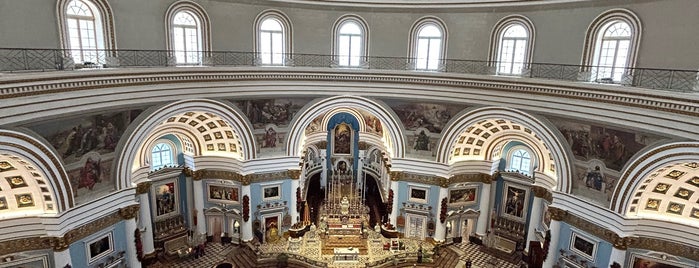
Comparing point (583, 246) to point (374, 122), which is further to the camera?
point (374, 122)

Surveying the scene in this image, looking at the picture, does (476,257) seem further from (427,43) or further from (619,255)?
(427,43)

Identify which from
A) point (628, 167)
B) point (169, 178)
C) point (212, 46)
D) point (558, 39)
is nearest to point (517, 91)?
point (558, 39)

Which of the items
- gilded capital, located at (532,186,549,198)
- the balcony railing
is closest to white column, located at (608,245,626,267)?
gilded capital, located at (532,186,549,198)

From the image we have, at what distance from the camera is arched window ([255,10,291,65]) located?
18953 mm

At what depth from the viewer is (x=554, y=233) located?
17516mm

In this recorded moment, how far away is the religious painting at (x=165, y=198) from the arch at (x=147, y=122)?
2598mm

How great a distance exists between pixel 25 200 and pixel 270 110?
996 cm

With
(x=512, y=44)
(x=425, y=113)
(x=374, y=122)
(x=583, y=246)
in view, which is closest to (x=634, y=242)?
(x=583, y=246)

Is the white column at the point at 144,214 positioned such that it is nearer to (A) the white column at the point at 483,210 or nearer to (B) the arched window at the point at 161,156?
(B) the arched window at the point at 161,156

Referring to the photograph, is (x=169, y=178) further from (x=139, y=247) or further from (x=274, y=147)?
(x=274, y=147)

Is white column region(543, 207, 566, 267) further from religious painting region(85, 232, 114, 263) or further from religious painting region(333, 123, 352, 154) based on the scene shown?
religious painting region(85, 232, 114, 263)

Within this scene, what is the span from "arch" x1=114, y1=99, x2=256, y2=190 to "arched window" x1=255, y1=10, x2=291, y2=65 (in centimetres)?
298

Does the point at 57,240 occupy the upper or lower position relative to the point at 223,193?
upper

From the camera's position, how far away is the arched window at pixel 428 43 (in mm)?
19312
